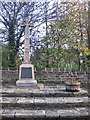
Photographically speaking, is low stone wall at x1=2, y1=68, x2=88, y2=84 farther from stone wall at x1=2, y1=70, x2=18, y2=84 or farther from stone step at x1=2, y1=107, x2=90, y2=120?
stone step at x1=2, y1=107, x2=90, y2=120

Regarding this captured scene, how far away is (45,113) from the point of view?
8.84 feet

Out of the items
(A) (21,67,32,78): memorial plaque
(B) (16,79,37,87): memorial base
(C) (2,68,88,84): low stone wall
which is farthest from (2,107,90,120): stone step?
(C) (2,68,88,84): low stone wall

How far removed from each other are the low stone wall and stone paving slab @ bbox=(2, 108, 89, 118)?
8.78 feet

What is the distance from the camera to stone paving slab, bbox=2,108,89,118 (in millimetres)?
2578

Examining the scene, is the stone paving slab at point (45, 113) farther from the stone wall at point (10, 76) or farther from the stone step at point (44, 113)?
the stone wall at point (10, 76)

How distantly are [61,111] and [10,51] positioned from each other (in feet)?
14.5

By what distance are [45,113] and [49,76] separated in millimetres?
2922

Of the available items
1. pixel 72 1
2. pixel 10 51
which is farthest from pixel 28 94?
pixel 72 1

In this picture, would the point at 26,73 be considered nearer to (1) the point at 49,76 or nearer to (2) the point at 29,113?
(1) the point at 49,76

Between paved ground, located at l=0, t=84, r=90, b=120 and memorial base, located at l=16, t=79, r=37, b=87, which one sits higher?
memorial base, located at l=16, t=79, r=37, b=87

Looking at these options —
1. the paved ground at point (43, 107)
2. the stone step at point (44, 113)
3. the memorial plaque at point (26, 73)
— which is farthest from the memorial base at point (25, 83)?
→ the stone step at point (44, 113)

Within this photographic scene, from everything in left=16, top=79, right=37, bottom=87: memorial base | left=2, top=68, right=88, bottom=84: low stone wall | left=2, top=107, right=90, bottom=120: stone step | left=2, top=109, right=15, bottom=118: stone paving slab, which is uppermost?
left=2, top=68, right=88, bottom=84: low stone wall

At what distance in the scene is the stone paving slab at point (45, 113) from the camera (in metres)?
2.58

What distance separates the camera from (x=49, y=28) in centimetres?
707
